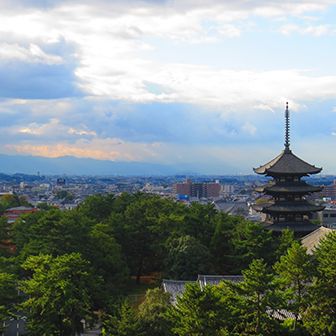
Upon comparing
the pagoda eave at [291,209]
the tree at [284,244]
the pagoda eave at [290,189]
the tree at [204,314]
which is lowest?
the tree at [204,314]

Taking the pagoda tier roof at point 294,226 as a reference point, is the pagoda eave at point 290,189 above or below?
above

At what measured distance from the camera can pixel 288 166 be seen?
1655 inches

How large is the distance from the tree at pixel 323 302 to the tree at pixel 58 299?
407 inches

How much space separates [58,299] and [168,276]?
1284 centimetres

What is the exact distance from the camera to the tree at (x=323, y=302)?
22.1 metres

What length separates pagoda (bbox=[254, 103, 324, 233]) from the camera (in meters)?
40.8

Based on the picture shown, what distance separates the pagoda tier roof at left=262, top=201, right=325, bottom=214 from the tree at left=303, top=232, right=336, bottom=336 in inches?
670

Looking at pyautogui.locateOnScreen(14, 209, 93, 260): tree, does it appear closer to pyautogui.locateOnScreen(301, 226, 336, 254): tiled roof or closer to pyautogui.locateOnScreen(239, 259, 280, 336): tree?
pyautogui.locateOnScreen(239, 259, 280, 336): tree

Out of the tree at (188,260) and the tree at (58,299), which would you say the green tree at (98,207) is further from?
the tree at (58,299)

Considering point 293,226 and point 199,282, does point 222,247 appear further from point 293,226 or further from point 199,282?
point 199,282

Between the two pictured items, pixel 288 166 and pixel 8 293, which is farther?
pixel 288 166

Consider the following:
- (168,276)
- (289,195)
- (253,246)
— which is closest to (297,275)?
(253,246)

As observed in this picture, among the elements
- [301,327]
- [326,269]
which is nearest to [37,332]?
[301,327]

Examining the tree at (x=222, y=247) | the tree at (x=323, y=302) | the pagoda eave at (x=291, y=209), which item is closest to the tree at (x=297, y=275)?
the tree at (x=323, y=302)
